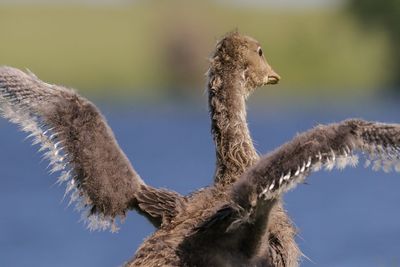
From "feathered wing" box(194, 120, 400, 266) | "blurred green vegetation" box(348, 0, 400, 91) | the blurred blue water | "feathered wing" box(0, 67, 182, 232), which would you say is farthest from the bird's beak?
"blurred green vegetation" box(348, 0, 400, 91)

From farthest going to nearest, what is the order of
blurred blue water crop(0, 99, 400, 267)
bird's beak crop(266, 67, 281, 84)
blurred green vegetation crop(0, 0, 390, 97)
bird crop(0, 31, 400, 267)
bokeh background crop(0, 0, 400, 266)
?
blurred green vegetation crop(0, 0, 390, 97) < bokeh background crop(0, 0, 400, 266) < blurred blue water crop(0, 99, 400, 267) < bird's beak crop(266, 67, 281, 84) < bird crop(0, 31, 400, 267)

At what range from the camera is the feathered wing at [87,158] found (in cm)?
860

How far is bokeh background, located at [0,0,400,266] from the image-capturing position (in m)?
27.9

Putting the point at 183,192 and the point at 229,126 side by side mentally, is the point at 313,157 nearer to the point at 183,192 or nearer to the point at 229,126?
the point at 229,126

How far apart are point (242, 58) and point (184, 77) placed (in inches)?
1194

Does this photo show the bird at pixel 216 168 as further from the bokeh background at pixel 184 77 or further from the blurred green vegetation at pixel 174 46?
the blurred green vegetation at pixel 174 46

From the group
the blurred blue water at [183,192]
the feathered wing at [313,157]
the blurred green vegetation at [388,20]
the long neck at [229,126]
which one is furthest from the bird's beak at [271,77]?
the blurred green vegetation at [388,20]

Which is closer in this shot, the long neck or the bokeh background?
the long neck

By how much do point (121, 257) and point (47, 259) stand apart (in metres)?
1.37

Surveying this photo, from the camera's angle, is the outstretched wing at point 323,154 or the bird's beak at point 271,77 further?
the bird's beak at point 271,77

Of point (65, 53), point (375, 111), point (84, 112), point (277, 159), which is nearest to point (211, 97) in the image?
point (84, 112)

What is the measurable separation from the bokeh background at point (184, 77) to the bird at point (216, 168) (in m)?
15.2

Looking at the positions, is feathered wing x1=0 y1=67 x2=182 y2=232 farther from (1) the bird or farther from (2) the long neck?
(2) the long neck

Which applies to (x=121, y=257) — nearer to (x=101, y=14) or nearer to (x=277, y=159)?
(x=277, y=159)
